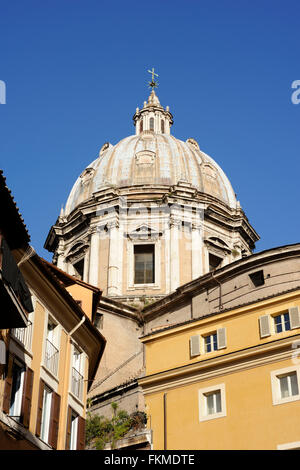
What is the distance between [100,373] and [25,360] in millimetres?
25246

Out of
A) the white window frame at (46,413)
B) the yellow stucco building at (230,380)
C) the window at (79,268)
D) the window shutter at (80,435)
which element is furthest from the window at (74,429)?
the window at (79,268)

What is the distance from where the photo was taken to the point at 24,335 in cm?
2155

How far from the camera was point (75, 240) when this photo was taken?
191ft

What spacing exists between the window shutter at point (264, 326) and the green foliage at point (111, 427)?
8782 millimetres

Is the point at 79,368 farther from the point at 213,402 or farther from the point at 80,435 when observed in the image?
the point at 213,402

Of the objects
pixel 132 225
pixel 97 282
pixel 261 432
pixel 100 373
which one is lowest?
pixel 261 432

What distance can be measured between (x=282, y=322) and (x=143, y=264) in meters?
29.6

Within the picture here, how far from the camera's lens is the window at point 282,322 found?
25791 mm

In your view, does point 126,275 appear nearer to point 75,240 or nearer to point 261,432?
point 75,240

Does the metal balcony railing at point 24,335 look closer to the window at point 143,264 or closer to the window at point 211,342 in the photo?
the window at point 211,342

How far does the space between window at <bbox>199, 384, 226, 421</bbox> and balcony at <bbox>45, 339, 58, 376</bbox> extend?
522cm

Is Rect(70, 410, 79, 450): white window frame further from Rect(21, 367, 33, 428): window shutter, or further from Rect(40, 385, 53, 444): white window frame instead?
Rect(21, 367, 33, 428): window shutter

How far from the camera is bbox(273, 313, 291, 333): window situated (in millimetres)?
25791

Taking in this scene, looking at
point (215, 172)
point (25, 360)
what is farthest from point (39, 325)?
point (215, 172)
